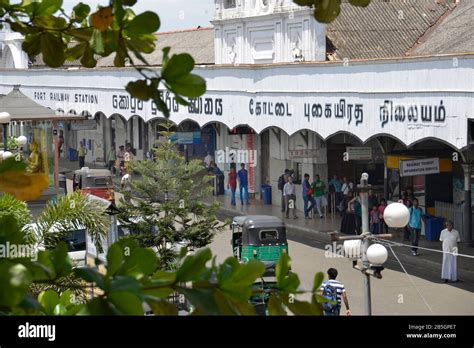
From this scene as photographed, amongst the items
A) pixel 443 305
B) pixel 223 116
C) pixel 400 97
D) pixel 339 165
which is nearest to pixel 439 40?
pixel 339 165

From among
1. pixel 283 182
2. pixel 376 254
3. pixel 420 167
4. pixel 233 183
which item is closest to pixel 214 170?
pixel 233 183

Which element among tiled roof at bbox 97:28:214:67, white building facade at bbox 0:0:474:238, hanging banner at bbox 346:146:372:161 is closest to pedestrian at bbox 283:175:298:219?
white building facade at bbox 0:0:474:238

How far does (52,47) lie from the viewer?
307 centimetres

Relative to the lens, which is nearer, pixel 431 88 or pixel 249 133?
pixel 431 88

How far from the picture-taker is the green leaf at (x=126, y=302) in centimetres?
233

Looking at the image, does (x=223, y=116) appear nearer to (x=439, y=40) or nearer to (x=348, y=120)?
(x=348, y=120)

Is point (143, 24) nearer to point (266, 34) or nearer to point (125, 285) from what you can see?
point (125, 285)

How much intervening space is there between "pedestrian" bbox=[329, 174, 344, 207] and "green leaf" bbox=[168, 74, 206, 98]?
21.9 m

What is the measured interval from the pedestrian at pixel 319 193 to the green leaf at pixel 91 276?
21.7m

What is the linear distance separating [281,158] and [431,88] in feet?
31.1

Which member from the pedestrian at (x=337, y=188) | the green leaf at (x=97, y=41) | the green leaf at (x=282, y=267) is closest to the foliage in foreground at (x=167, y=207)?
the pedestrian at (x=337, y=188)

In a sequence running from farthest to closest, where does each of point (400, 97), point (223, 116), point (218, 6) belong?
point (218, 6)
point (223, 116)
point (400, 97)
